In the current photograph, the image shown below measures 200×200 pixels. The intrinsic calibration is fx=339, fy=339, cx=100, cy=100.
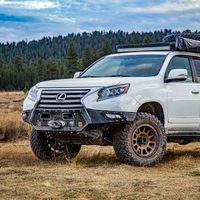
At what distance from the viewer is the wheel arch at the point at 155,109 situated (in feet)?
19.2

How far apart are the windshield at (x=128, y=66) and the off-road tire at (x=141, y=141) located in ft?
3.16

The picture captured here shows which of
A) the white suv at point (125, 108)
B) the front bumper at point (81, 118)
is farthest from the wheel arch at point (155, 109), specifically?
the front bumper at point (81, 118)

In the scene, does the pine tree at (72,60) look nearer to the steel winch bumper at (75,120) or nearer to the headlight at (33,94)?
the headlight at (33,94)

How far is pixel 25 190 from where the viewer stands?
3980mm

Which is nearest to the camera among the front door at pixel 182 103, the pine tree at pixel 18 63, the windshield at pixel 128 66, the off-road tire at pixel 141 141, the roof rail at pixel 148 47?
the off-road tire at pixel 141 141

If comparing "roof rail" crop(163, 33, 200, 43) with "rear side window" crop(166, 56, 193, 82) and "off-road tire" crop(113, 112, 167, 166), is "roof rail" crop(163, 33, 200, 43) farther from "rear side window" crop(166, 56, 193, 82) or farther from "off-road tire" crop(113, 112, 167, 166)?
"off-road tire" crop(113, 112, 167, 166)

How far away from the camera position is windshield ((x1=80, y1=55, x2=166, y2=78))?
20.3ft

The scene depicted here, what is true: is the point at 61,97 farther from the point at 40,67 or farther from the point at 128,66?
the point at 40,67

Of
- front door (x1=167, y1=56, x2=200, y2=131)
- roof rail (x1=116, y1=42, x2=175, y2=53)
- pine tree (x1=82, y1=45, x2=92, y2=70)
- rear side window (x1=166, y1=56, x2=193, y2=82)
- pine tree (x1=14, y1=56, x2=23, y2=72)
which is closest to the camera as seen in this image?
front door (x1=167, y1=56, x2=200, y2=131)

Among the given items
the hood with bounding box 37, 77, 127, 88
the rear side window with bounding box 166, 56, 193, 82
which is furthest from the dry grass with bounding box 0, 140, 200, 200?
the rear side window with bounding box 166, 56, 193, 82

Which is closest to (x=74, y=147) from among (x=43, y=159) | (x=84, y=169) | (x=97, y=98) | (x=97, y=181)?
(x=43, y=159)

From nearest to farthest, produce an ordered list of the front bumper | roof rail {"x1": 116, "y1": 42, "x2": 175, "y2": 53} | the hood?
the front bumper < the hood < roof rail {"x1": 116, "y1": 42, "x2": 175, "y2": 53}

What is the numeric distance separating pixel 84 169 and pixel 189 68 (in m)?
3.01

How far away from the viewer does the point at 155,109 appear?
19.5 ft
